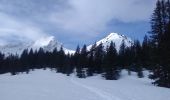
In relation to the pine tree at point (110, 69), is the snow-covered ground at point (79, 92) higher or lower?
lower

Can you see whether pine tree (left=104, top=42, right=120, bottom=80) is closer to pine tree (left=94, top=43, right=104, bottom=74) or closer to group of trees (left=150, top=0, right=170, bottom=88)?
pine tree (left=94, top=43, right=104, bottom=74)

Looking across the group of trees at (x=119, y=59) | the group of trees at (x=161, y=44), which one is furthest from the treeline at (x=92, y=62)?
the group of trees at (x=161, y=44)

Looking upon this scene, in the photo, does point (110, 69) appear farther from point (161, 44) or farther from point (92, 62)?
point (161, 44)

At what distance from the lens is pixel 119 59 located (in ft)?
321

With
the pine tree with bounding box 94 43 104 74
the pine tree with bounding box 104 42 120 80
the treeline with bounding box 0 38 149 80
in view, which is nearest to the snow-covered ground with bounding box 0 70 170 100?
the pine tree with bounding box 104 42 120 80

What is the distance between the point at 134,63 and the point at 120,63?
26.6ft

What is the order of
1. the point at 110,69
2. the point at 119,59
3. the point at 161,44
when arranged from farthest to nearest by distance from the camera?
1. the point at 119,59
2. the point at 110,69
3. the point at 161,44

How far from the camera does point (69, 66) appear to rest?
10431cm

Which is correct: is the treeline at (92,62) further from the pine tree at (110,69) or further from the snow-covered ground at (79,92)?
the snow-covered ground at (79,92)

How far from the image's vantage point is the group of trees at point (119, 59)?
40938 mm

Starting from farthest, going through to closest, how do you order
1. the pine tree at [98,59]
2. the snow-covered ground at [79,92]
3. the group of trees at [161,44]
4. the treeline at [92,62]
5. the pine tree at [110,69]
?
1. the pine tree at [98,59]
2. the treeline at [92,62]
3. the pine tree at [110,69]
4. the group of trees at [161,44]
5. the snow-covered ground at [79,92]

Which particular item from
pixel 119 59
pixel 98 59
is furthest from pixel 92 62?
pixel 119 59

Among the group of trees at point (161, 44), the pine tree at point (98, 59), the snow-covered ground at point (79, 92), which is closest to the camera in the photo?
the snow-covered ground at point (79, 92)

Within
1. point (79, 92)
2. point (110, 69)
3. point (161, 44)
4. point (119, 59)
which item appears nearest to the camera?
point (79, 92)
